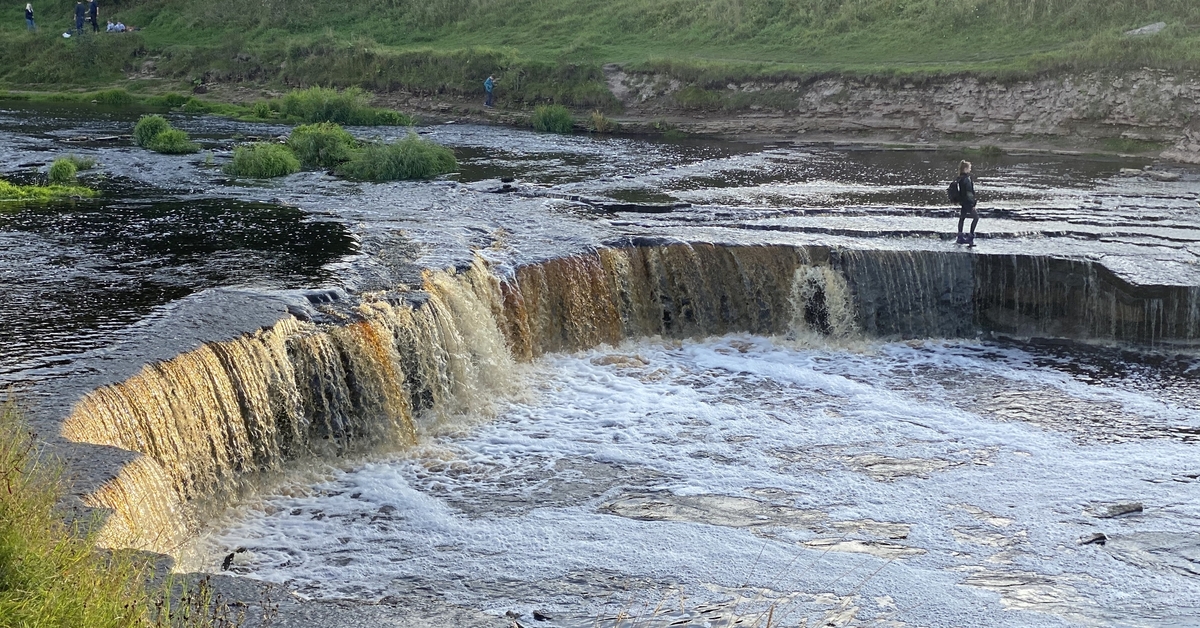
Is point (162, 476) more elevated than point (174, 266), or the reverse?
point (174, 266)

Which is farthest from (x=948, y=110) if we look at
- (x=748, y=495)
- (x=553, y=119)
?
(x=748, y=495)

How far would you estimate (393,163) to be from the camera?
22.3 m

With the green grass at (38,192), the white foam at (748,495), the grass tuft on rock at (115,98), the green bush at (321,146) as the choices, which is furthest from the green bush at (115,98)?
the white foam at (748,495)

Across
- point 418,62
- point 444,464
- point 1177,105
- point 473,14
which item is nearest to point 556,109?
point 418,62

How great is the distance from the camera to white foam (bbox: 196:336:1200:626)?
8.77 meters

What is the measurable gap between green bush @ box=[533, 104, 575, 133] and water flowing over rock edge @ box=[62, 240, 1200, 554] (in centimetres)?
1742

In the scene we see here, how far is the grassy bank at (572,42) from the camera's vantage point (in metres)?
32.7

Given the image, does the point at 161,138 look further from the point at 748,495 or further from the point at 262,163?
the point at 748,495

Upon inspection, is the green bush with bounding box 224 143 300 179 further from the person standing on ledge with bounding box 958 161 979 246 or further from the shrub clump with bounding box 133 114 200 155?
the person standing on ledge with bounding box 958 161 979 246

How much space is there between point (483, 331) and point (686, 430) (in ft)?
9.73

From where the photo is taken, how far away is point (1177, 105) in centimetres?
2817

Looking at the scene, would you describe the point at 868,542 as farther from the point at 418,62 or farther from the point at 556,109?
the point at 418,62

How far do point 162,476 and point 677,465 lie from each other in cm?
481

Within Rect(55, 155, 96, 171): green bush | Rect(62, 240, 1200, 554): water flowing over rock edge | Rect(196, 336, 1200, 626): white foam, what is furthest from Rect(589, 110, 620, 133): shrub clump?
Rect(196, 336, 1200, 626): white foam
